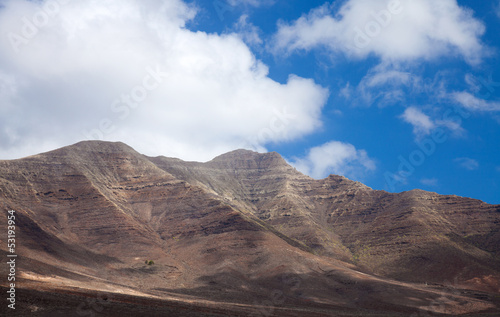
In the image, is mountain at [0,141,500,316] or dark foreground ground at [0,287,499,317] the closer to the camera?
dark foreground ground at [0,287,499,317]

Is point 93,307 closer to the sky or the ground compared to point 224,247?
closer to the ground

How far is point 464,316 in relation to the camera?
2464 inches

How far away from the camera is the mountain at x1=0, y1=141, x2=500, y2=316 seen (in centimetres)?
6401

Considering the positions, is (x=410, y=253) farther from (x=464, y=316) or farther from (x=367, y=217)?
(x=464, y=316)

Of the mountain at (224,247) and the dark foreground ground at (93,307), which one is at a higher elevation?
the mountain at (224,247)

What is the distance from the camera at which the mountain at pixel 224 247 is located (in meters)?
64.0

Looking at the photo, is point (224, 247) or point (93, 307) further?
point (224, 247)

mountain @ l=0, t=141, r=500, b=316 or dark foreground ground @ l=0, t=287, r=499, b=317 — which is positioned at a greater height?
mountain @ l=0, t=141, r=500, b=316

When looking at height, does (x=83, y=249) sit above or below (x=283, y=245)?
below

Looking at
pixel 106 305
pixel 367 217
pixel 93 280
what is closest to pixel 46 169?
pixel 93 280

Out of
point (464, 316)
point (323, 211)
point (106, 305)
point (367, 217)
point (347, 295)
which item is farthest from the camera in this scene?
point (323, 211)

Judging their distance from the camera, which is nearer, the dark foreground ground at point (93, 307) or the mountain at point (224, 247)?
the dark foreground ground at point (93, 307)

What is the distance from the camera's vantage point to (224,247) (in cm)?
10838

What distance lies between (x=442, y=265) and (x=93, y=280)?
88.2m
